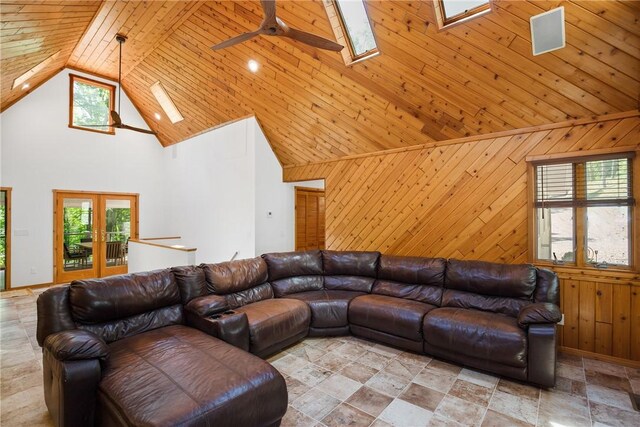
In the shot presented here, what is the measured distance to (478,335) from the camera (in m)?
2.85

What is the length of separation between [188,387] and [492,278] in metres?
3.16

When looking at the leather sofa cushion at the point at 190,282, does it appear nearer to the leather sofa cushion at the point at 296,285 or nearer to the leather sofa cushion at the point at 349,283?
the leather sofa cushion at the point at 296,285

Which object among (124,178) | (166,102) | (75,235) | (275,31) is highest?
(166,102)

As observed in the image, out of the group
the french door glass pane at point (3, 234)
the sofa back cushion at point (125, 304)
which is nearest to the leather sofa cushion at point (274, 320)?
the sofa back cushion at point (125, 304)

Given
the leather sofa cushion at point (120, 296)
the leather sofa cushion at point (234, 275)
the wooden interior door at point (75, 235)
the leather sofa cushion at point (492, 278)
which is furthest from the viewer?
the wooden interior door at point (75, 235)

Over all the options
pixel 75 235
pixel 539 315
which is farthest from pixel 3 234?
pixel 539 315

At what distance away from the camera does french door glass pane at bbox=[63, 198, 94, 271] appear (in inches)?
273

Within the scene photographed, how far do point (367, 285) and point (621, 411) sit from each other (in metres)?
2.60

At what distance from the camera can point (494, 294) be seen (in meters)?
3.38

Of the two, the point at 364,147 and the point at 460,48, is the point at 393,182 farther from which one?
the point at 460,48

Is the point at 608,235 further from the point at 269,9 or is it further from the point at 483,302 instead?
the point at 269,9

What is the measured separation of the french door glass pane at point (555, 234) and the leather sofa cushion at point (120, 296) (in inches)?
166

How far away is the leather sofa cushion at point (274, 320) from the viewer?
9.89 ft

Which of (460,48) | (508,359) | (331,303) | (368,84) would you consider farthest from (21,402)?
(460,48)
